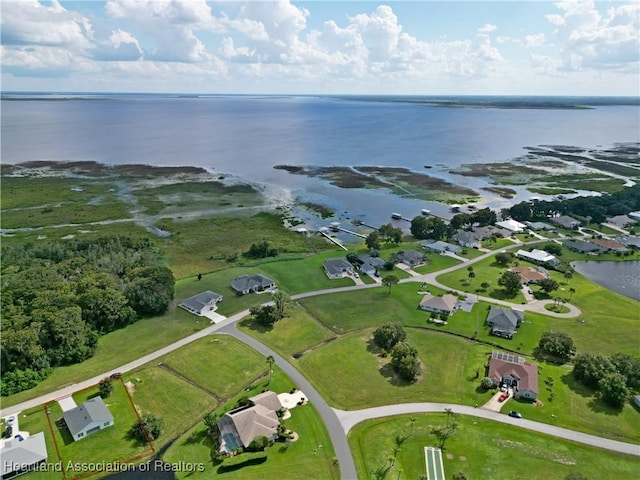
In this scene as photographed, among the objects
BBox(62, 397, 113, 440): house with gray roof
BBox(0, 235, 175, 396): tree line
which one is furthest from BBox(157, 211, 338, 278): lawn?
BBox(62, 397, 113, 440): house with gray roof

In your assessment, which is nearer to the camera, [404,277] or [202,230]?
[404,277]

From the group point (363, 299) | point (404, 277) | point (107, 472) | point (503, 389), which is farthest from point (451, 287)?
point (107, 472)

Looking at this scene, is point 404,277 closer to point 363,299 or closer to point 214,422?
point 363,299

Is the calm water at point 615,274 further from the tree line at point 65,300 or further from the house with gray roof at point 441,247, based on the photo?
the tree line at point 65,300

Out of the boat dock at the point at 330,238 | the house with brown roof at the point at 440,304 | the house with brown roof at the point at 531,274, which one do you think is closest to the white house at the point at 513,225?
the house with brown roof at the point at 531,274

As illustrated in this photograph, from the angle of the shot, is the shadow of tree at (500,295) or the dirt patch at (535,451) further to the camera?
the shadow of tree at (500,295)

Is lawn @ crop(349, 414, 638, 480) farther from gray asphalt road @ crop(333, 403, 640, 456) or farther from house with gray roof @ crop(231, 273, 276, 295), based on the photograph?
house with gray roof @ crop(231, 273, 276, 295)

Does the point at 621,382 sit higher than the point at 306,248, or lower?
higher
